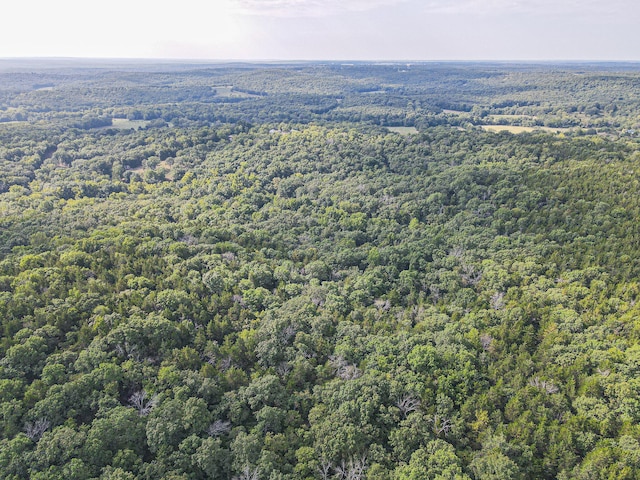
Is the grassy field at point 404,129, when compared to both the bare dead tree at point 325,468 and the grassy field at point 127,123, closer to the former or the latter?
the grassy field at point 127,123

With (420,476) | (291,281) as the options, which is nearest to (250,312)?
(291,281)

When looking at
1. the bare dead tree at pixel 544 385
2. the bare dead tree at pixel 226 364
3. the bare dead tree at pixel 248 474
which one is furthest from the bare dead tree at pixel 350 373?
the bare dead tree at pixel 544 385

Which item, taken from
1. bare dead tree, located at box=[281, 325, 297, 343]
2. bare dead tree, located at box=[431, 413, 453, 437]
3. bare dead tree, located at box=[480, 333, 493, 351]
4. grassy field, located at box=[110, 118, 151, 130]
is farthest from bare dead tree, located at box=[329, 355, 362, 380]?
grassy field, located at box=[110, 118, 151, 130]

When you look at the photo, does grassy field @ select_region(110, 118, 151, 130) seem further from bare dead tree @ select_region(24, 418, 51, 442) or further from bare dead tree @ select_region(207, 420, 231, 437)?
bare dead tree @ select_region(207, 420, 231, 437)

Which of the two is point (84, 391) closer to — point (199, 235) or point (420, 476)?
point (420, 476)

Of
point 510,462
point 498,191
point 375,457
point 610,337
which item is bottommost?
point 375,457
